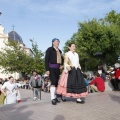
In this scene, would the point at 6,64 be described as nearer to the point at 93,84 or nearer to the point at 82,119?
the point at 93,84

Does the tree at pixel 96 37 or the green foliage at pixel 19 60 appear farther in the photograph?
the green foliage at pixel 19 60

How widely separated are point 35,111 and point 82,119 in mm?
1430

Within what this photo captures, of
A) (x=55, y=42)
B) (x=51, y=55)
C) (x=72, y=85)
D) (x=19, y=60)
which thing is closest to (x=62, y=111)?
(x=72, y=85)

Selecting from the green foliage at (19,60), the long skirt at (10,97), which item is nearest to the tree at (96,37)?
the green foliage at (19,60)

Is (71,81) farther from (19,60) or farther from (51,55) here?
(19,60)

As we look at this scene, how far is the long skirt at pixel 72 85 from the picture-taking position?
320 inches

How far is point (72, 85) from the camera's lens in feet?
26.7

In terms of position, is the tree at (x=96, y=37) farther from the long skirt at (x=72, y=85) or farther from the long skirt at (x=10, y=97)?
the long skirt at (x=72, y=85)

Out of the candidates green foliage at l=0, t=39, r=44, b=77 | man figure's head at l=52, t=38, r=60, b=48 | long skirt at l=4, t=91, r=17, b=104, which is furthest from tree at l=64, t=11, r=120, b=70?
man figure's head at l=52, t=38, r=60, b=48

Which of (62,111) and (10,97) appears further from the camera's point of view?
(10,97)

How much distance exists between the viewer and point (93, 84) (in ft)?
46.8

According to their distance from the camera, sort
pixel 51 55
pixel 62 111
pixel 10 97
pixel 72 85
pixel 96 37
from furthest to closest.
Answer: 1. pixel 96 37
2. pixel 10 97
3. pixel 51 55
4. pixel 72 85
5. pixel 62 111

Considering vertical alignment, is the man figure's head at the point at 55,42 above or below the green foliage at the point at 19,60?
below

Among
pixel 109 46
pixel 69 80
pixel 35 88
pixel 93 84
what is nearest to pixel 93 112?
pixel 69 80
